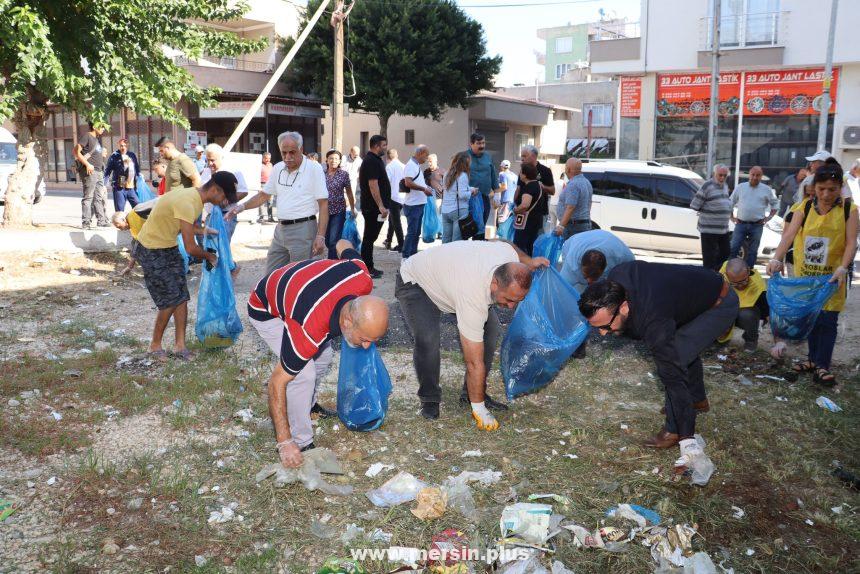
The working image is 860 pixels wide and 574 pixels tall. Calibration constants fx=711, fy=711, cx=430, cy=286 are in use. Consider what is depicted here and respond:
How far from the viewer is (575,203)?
7.65m

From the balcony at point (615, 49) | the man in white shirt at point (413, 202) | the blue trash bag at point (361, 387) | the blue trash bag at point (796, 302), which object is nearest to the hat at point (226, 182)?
the blue trash bag at point (361, 387)

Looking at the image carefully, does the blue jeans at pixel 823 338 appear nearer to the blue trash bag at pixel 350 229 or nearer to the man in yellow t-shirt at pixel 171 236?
the man in yellow t-shirt at pixel 171 236

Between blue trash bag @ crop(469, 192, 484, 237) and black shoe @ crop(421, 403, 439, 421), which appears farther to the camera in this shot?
blue trash bag @ crop(469, 192, 484, 237)

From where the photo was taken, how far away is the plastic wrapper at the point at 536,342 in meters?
4.63

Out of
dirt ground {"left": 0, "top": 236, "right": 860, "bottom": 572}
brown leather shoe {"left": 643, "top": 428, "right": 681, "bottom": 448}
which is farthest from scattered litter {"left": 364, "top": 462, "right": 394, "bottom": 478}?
brown leather shoe {"left": 643, "top": 428, "right": 681, "bottom": 448}

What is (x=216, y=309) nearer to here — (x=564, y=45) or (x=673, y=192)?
(x=673, y=192)

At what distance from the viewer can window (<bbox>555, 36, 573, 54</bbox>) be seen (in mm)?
60100

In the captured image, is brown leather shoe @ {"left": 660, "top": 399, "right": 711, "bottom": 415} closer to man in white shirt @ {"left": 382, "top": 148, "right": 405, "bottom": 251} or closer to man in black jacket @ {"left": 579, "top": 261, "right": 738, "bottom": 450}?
man in black jacket @ {"left": 579, "top": 261, "right": 738, "bottom": 450}

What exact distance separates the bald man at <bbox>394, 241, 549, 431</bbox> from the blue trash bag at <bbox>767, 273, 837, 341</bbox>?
2.18 metres

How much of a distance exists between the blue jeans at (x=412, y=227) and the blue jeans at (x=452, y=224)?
1.39 feet

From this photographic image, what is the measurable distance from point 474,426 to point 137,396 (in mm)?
2230

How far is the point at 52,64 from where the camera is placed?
8914 mm

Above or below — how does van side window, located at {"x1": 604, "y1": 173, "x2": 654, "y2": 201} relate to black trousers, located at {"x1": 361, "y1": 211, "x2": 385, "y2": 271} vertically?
above

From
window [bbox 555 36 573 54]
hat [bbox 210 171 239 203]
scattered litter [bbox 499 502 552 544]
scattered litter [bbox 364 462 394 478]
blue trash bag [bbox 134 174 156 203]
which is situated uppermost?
window [bbox 555 36 573 54]
